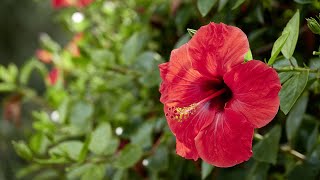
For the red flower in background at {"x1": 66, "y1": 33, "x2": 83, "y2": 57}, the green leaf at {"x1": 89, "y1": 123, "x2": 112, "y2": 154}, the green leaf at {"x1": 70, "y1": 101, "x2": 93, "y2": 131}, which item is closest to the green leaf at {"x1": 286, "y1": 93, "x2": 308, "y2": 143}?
the green leaf at {"x1": 89, "y1": 123, "x2": 112, "y2": 154}

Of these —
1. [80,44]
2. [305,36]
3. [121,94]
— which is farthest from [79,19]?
[305,36]

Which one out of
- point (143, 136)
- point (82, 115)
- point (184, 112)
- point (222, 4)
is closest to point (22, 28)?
point (82, 115)

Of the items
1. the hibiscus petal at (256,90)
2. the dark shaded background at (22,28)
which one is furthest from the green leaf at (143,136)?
the dark shaded background at (22,28)

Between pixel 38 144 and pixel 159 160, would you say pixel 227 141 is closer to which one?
pixel 159 160

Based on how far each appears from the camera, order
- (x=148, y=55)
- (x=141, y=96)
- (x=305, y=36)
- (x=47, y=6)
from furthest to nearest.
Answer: (x=47, y=6), (x=141, y=96), (x=148, y=55), (x=305, y=36)

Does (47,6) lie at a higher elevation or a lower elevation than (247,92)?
lower

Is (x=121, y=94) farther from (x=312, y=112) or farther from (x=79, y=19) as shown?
(x=312, y=112)

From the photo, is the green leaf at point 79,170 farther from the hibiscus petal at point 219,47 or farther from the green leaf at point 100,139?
the hibiscus petal at point 219,47

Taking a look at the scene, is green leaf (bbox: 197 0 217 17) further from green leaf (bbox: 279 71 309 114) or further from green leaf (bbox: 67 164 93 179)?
green leaf (bbox: 67 164 93 179)
